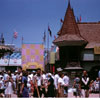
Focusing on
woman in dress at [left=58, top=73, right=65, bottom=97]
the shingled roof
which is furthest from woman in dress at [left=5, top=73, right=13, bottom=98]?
the shingled roof

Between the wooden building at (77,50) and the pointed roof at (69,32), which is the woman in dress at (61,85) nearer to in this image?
the wooden building at (77,50)

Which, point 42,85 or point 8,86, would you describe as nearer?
point 42,85

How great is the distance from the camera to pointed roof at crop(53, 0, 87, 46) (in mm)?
27775

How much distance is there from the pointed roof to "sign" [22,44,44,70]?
5.29 metres

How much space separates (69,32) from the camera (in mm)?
29812

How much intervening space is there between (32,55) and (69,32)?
7427 millimetres

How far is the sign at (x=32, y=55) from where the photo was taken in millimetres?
34625

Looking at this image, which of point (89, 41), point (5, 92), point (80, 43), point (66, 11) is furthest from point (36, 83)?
point (66, 11)

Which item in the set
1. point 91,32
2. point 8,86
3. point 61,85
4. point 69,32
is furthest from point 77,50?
point 8,86

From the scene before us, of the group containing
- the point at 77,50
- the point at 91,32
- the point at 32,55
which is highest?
the point at 91,32

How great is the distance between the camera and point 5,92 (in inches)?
573

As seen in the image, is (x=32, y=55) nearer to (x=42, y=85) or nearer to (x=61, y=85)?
(x=61, y=85)

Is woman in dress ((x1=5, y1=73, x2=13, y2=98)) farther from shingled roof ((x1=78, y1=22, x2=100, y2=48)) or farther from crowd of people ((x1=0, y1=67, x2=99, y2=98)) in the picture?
shingled roof ((x1=78, y1=22, x2=100, y2=48))

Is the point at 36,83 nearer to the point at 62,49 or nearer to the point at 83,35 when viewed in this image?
the point at 62,49
